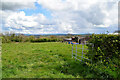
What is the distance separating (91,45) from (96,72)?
147cm

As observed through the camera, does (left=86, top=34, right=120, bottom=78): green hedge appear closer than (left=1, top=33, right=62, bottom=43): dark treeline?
Yes

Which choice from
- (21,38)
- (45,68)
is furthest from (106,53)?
(21,38)

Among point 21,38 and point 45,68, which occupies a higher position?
point 21,38

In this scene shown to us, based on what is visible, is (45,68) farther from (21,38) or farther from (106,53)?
(21,38)

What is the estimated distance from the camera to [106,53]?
5.05 meters

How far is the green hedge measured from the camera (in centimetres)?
469

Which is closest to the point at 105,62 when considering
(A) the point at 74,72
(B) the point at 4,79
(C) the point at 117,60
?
(C) the point at 117,60

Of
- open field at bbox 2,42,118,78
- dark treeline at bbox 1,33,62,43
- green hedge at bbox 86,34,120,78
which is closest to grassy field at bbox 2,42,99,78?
open field at bbox 2,42,118,78

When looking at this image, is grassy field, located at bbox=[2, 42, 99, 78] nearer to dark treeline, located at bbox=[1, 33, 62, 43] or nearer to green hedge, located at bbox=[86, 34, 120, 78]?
green hedge, located at bbox=[86, 34, 120, 78]

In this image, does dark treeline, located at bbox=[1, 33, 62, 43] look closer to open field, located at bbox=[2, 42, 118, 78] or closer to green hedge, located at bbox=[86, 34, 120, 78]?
open field, located at bbox=[2, 42, 118, 78]

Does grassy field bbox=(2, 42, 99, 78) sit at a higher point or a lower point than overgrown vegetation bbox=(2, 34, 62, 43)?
lower

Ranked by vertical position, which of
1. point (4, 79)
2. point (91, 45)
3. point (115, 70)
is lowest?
point (4, 79)

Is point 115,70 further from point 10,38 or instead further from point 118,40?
point 10,38

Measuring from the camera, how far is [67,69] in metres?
5.43
